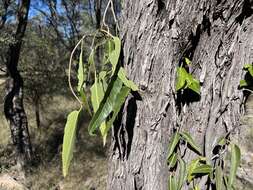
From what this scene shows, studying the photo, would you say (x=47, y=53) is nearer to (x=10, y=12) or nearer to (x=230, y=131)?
(x=10, y=12)

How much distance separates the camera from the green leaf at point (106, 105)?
0.84 m

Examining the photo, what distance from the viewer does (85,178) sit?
6.67 metres

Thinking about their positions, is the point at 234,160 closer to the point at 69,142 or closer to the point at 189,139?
the point at 189,139

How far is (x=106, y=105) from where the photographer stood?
33.8 inches

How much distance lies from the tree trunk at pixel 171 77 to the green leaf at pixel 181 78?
13 mm

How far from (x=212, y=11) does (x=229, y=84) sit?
181mm

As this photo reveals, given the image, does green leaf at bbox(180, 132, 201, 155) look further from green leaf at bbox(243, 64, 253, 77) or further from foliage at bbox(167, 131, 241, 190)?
green leaf at bbox(243, 64, 253, 77)

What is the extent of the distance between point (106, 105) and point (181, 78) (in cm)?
18

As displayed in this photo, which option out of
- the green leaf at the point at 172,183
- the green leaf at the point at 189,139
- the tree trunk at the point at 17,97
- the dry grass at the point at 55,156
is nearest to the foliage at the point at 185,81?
the green leaf at the point at 189,139

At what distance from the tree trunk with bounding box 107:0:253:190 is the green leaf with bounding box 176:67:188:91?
1 centimetres

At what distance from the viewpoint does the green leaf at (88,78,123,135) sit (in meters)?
0.84

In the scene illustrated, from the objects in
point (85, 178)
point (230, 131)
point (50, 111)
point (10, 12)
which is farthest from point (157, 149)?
point (50, 111)

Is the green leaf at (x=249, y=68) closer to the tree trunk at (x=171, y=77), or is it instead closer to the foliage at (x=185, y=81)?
the tree trunk at (x=171, y=77)

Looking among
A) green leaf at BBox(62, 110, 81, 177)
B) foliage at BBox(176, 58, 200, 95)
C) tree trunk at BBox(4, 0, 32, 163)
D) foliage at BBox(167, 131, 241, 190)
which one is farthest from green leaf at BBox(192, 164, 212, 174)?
tree trunk at BBox(4, 0, 32, 163)
